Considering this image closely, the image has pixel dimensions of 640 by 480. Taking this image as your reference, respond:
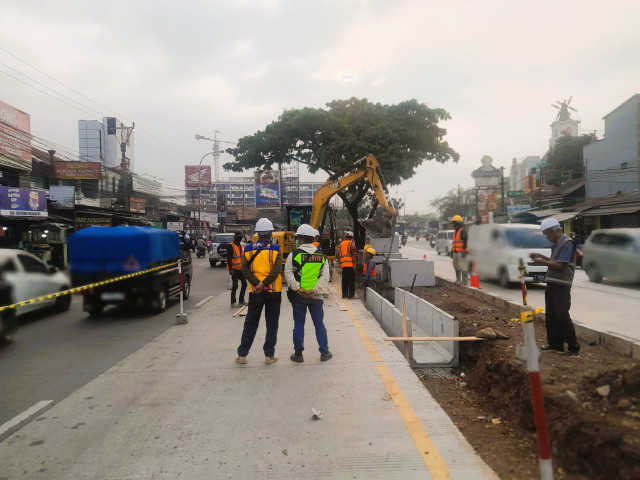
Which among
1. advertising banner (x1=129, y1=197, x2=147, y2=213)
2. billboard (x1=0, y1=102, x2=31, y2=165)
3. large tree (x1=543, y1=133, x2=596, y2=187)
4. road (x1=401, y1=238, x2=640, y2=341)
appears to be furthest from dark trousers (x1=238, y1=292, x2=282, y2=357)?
large tree (x1=543, y1=133, x2=596, y2=187)

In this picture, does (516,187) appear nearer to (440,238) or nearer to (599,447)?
(440,238)

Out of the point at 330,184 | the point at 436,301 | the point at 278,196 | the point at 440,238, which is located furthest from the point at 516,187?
the point at 436,301

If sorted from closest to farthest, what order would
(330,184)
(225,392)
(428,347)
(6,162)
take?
(225,392), (428,347), (330,184), (6,162)

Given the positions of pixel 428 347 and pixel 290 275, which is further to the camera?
pixel 428 347

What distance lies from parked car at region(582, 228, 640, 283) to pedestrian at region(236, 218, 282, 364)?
37.9 ft

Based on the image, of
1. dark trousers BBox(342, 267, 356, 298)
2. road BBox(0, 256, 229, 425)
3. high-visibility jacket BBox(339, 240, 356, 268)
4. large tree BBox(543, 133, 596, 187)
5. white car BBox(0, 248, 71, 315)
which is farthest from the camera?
large tree BBox(543, 133, 596, 187)

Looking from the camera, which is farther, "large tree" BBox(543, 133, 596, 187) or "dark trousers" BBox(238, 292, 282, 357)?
"large tree" BBox(543, 133, 596, 187)

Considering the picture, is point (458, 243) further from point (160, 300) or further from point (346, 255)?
point (160, 300)

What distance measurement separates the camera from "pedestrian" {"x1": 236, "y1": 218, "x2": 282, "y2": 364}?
5691mm

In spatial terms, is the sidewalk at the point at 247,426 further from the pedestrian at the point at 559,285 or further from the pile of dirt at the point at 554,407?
the pedestrian at the point at 559,285

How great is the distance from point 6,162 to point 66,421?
77.1ft

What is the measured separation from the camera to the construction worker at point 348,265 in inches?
435

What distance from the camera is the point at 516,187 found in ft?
253

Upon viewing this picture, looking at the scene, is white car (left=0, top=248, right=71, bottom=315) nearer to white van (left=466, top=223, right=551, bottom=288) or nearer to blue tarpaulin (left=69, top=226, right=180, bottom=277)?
blue tarpaulin (left=69, top=226, right=180, bottom=277)
